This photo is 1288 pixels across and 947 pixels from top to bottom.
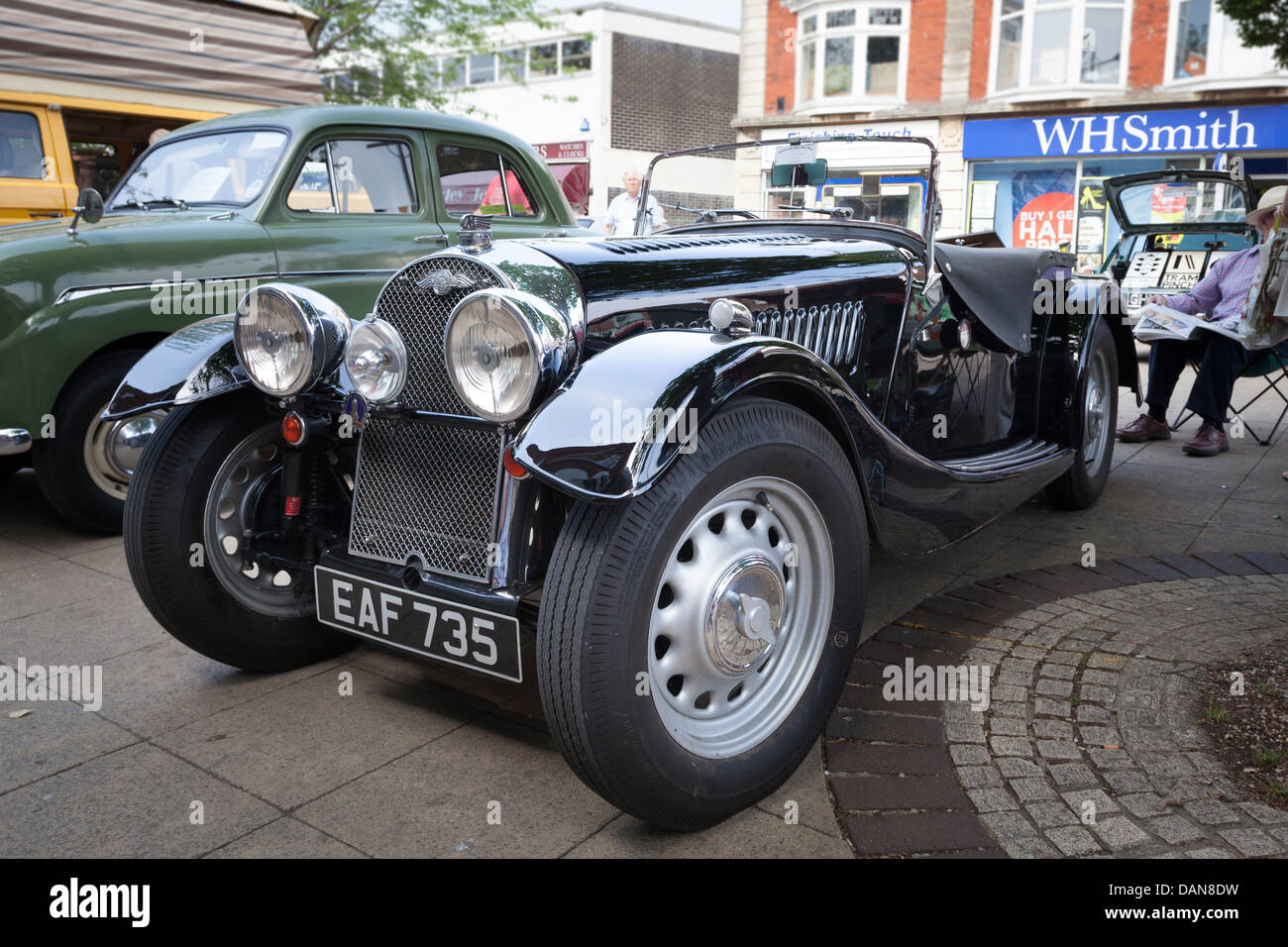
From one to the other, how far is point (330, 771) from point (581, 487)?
1.12 meters

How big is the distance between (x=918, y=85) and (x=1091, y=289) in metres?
15.5

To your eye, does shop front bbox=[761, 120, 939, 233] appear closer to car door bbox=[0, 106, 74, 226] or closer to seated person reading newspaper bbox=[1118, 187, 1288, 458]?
seated person reading newspaper bbox=[1118, 187, 1288, 458]

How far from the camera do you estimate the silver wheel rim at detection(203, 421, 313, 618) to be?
2846 millimetres

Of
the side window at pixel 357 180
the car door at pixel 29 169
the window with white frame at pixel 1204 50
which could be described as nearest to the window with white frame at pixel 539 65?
the window with white frame at pixel 1204 50

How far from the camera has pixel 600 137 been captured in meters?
25.7

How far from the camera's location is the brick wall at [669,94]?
85.0 feet

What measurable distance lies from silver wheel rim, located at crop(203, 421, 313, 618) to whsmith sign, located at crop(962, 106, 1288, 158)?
17455mm

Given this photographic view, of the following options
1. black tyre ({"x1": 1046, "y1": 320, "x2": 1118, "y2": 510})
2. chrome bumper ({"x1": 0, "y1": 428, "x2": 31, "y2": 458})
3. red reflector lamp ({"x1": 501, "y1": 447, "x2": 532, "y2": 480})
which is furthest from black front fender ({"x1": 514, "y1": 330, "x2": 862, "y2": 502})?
chrome bumper ({"x1": 0, "y1": 428, "x2": 31, "y2": 458})

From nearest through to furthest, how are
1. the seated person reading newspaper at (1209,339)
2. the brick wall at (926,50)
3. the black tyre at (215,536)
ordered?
the black tyre at (215,536) → the seated person reading newspaper at (1209,339) → the brick wall at (926,50)

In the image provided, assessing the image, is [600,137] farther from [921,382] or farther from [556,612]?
[556,612]

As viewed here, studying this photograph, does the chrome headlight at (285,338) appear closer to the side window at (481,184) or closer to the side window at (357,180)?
the side window at (357,180)

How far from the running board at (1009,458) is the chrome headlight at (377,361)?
5.97 feet

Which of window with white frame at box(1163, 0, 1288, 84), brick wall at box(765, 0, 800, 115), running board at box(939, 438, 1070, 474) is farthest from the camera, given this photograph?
brick wall at box(765, 0, 800, 115)
